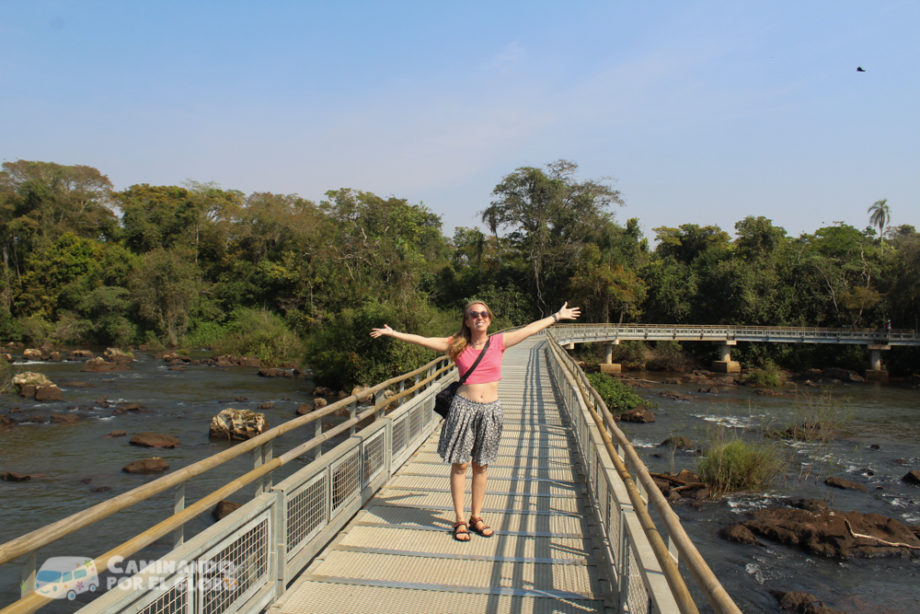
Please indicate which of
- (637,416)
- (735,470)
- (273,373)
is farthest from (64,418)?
(735,470)

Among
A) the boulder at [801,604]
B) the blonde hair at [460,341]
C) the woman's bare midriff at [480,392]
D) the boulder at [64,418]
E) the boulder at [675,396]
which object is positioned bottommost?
the boulder at [675,396]

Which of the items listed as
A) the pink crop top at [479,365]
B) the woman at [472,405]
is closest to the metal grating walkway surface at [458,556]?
the woman at [472,405]

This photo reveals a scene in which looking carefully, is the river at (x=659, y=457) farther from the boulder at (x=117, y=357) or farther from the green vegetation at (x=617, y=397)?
the boulder at (x=117, y=357)

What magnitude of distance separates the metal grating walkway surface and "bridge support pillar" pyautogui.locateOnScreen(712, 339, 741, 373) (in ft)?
133

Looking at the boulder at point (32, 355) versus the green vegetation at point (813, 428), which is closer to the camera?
the green vegetation at point (813, 428)

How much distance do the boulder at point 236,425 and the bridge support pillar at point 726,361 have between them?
35217 mm

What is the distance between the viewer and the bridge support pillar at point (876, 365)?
135 feet

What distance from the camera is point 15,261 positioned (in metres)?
56.1

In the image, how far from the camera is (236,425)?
18.4m

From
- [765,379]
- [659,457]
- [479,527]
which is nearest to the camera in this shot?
[479,527]

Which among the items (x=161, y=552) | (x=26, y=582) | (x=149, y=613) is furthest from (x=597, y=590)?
(x=161, y=552)

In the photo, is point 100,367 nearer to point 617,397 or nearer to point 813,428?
point 617,397

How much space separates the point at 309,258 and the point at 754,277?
3597 centimetres

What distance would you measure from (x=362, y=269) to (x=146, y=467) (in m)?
26.0
